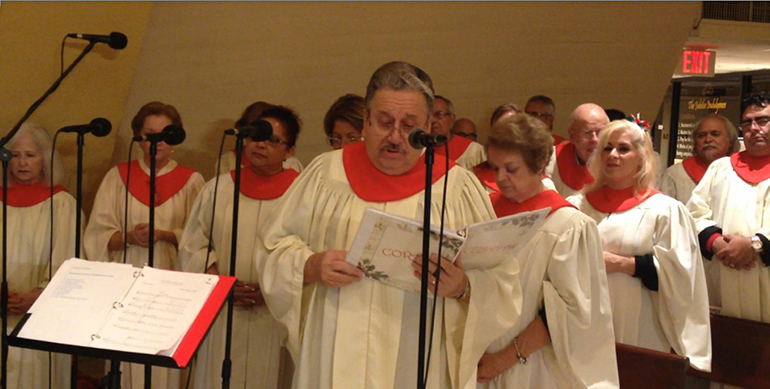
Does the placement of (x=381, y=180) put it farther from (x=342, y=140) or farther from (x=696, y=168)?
(x=696, y=168)

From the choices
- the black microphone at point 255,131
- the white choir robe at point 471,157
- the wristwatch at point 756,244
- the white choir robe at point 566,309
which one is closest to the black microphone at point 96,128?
the black microphone at point 255,131

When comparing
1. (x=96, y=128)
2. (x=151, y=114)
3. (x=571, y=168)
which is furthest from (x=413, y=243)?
(x=571, y=168)

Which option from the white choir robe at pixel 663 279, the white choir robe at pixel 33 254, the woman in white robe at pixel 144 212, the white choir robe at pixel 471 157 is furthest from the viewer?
the white choir robe at pixel 471 157

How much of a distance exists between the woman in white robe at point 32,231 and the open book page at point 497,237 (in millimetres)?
2492

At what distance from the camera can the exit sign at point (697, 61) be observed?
10.7m

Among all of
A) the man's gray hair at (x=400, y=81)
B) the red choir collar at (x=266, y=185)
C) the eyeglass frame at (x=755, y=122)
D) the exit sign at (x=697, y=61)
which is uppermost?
the exit sign at (x=697, y=61)

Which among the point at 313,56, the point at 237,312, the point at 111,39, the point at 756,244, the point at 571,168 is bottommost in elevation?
the point at 237,312

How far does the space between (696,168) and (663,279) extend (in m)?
2.25

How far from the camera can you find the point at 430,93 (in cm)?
273

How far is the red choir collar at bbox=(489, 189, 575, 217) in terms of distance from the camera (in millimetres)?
3209

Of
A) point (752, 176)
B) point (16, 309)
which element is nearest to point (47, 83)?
point (16, 309)

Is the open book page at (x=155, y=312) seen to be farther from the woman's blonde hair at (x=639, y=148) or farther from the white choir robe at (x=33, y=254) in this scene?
the woman's blonde hair at (x=639, y=148)

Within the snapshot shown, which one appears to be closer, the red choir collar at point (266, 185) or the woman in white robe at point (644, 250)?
the woman in white robe at point (644, 250)

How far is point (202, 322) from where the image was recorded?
2393mm
